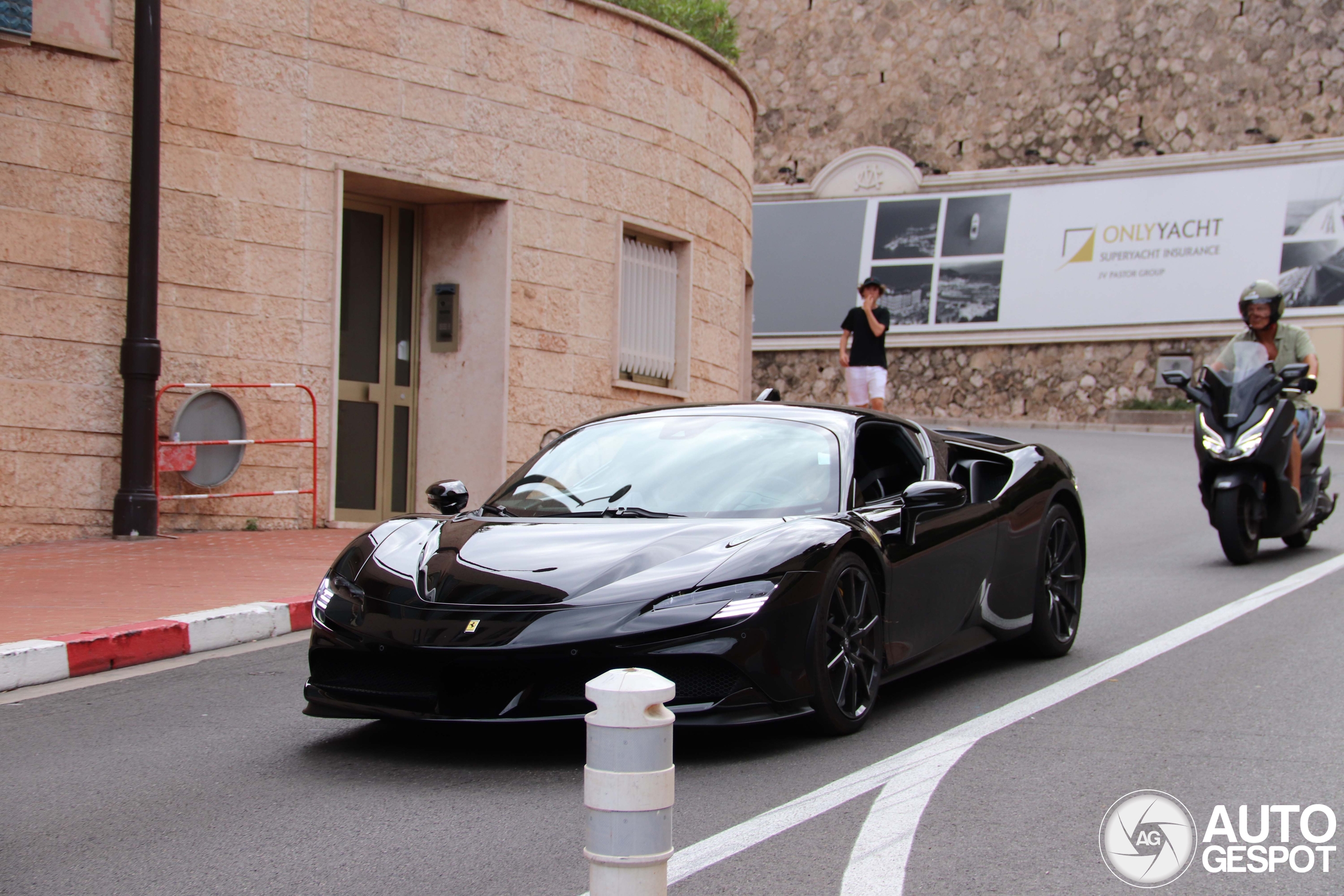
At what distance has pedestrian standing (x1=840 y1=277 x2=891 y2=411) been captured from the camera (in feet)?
48.0

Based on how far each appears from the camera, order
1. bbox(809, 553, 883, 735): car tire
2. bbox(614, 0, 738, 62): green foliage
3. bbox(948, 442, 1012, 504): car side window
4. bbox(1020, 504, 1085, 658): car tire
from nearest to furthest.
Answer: bbox(809, 553, 883, 735): car tire, bbox(948, 442, 1012, 504): car side window, bbox(1020, 504, 1085, 658): car tire, bbox(614, 0, 738, 62): green foliage

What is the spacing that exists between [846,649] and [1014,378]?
76.0 ft

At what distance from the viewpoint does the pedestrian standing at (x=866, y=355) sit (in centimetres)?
1462

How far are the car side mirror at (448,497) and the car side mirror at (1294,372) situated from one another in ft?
20.5

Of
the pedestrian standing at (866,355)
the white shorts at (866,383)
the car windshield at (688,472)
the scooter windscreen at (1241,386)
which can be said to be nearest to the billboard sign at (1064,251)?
the pedestrian standing at (866,355)

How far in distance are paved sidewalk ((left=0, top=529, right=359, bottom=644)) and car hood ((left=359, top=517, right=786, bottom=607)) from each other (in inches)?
99.7

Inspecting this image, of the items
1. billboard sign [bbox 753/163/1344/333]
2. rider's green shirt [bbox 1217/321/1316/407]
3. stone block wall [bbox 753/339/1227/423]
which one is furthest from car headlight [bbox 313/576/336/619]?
billboard sign [bbox 753/163/1344/333]

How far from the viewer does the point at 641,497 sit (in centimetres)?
530

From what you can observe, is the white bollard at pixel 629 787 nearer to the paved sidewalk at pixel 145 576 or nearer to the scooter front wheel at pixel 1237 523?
the paved sidewalk at pixel 145 576

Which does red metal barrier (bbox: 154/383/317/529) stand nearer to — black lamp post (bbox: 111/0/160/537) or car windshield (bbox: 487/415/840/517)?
black lamp post (bbox: 111/0/160/537)

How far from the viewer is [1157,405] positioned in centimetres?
2612

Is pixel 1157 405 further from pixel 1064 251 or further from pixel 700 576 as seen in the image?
pixel 700 576

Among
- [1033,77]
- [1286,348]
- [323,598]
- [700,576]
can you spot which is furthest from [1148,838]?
[1033,77]

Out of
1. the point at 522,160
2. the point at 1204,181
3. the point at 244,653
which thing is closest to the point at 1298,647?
the point at 244,653
